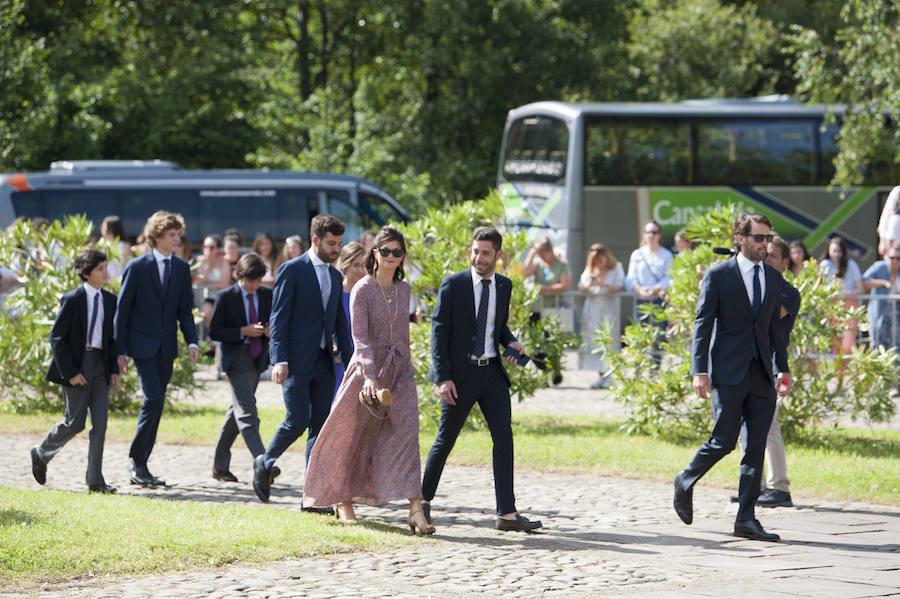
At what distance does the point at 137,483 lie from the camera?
32.9 ft

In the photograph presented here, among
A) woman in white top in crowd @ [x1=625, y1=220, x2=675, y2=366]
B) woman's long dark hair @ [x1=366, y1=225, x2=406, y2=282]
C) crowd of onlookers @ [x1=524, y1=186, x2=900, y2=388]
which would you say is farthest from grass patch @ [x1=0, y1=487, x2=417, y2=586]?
woman in white top in crowd @ [x1=625, y1=220, x2=675, y2=366]

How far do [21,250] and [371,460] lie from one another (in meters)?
7.08

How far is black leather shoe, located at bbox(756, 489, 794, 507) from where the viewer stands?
9469 millimetres

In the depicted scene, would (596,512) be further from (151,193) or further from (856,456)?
(151,193)

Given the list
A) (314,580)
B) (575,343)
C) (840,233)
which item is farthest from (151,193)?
(314,580)

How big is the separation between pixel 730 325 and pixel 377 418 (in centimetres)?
211

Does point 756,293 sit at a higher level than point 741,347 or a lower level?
higher

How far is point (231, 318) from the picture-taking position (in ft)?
34.3

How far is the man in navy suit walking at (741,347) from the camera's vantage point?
8266 mm

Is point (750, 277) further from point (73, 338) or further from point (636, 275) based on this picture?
point (636, 275)

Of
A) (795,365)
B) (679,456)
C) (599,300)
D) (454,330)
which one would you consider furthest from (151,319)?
(599,300)

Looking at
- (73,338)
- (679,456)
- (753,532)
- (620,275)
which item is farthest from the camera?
(620,275)

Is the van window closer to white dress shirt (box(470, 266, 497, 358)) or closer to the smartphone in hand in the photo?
white dress shirt (box(470, 266, 497, 358))

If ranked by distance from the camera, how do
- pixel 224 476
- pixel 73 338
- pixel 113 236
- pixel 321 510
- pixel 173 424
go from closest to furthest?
pixel 321 510, pixel 73 338, pixel 224 476, pixel 173 424, pixel 113 236
